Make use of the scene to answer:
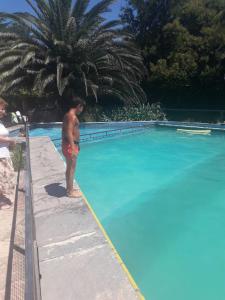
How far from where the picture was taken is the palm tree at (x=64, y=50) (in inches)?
695

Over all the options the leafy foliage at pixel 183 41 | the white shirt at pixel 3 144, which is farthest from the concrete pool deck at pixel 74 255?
the leafy foliage at pixel 183 41

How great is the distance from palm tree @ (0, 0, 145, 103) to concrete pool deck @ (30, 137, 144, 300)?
43.1ft

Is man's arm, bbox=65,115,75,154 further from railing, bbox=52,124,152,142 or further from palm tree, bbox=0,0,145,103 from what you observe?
palm tree, bbox=0,0,145,103

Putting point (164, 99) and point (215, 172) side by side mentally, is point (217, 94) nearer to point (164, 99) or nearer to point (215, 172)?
point (164, 99)

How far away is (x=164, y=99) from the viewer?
76.0 feet

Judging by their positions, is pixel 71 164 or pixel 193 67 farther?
pixel 193 67

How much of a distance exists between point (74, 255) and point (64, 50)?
1613 centimetres

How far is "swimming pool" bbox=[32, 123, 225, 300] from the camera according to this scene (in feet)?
15.1

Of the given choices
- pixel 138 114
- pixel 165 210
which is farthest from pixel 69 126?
pixel 138 114

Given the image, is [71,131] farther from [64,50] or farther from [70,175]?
[64,50]

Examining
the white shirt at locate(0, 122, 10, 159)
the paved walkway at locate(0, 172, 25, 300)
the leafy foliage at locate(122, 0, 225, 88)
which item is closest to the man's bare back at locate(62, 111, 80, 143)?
the white shirt at locate(0, 122, 10, 159)

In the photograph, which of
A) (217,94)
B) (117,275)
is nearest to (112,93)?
(217,94)

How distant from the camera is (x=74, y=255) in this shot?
3562mm

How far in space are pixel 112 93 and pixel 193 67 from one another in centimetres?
527
